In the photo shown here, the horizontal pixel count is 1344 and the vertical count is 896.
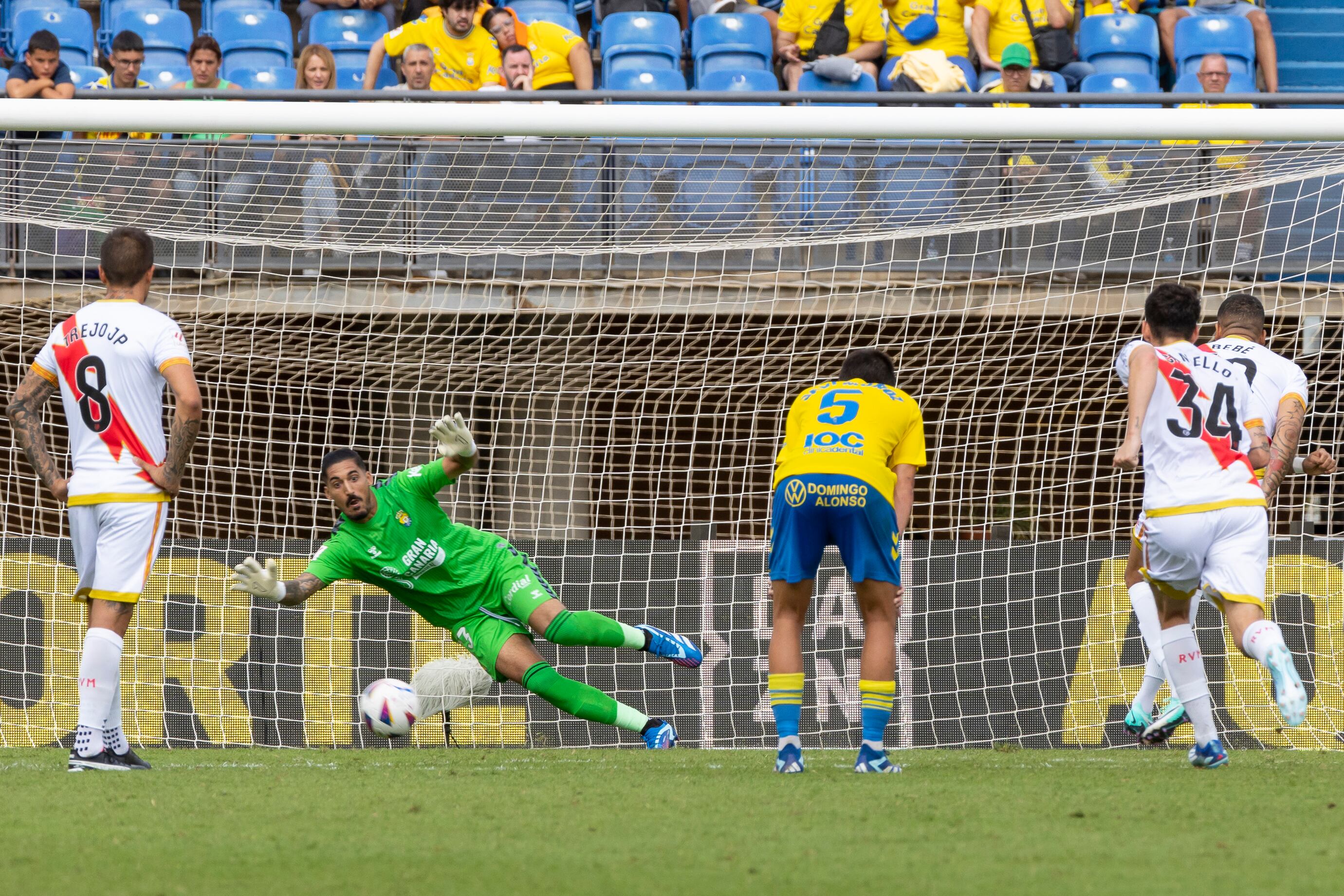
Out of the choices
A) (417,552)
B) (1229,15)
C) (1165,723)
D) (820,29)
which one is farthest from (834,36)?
(1165,723)

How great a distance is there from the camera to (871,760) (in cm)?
542

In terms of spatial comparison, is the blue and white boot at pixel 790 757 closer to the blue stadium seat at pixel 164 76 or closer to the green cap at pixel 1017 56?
the green cap at pixel 1017 56

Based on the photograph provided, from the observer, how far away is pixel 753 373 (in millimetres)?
9805

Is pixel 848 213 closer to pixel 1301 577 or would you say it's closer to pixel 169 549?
pixel 1301 577

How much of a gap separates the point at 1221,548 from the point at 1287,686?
59 centimetres

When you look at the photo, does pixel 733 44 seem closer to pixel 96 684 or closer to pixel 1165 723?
pixel 1165 723

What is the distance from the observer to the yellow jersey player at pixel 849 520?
5270 mm

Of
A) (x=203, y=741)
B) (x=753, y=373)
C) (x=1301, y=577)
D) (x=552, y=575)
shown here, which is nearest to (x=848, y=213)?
(x=753, y=373)

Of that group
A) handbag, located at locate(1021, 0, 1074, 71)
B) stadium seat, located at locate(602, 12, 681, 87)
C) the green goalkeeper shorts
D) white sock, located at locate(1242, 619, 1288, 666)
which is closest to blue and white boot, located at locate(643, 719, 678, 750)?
the green goalkeeper shorts

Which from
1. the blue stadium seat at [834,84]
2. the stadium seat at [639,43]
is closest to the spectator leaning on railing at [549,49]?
the stadium seat at [639,43]

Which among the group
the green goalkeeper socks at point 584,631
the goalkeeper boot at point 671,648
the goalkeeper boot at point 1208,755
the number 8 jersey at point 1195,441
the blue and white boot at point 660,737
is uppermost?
the number 8 jersey at point 1195,441

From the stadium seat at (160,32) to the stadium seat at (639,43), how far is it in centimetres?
341

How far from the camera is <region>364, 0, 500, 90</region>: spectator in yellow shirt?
10695mm

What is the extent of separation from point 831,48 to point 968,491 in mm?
3611
